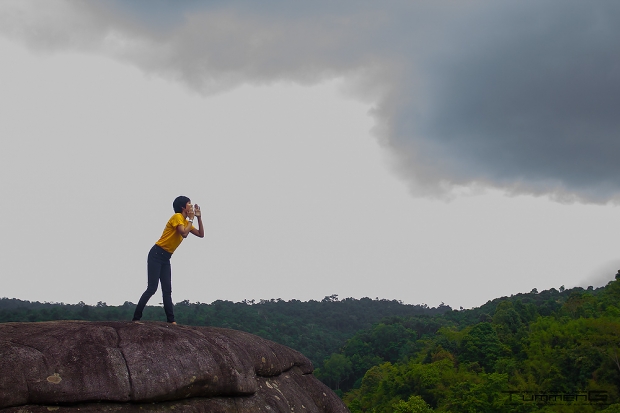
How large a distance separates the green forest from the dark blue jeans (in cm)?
3426

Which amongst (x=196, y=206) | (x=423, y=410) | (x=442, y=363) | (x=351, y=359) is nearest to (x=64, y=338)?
(x=196, y=206)

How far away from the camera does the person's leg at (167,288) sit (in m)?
11.1

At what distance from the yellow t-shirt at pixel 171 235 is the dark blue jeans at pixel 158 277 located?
105 millimetres

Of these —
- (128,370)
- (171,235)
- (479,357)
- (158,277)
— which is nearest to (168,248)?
(171,235)

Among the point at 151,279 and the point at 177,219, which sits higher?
the point at 177,219

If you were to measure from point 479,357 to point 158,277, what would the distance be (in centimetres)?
5418

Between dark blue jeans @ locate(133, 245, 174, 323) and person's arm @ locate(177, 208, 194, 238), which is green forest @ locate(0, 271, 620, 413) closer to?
dark blue jeans @ locate(133, 245, 174, 323)

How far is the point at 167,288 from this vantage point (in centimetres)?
1119

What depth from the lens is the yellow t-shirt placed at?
10836 millimetres

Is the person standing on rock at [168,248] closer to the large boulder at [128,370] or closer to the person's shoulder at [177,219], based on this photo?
the person's shoulder at [177,219]

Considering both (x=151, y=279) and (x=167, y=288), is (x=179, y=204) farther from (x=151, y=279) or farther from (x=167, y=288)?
(x=167, y=288)

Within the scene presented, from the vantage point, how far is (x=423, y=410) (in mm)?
44688

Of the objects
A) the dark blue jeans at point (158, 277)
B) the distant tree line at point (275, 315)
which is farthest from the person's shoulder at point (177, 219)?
the distant tree line at point (275, 315)

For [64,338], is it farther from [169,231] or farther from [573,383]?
[573,383]
